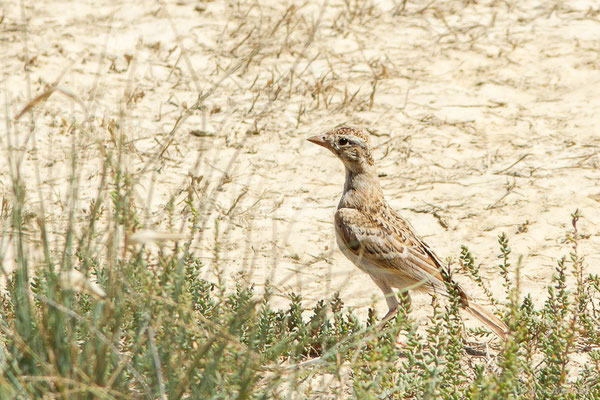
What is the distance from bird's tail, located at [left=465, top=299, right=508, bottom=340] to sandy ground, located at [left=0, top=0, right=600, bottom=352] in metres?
0.52

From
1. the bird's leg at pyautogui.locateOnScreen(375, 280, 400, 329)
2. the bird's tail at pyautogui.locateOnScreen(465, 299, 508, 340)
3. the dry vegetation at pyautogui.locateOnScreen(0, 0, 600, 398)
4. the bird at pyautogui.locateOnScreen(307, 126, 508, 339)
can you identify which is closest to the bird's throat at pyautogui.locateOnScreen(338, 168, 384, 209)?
the bird at pyautogui.locateOnScreen(307, 126, 508, 339)

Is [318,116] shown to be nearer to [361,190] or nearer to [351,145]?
[351,145]

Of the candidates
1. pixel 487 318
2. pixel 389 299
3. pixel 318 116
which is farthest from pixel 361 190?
pixel 318 116

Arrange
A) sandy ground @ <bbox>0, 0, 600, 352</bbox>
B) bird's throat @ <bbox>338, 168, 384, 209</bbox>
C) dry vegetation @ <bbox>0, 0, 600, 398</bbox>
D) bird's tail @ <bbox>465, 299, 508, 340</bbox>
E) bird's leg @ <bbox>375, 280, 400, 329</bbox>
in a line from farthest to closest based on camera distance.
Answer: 1. sandy ground @ <bbox>0, 0, 600, 352</bbox>
2. bird's throat @ <bbox>338, 168, 384, 209</bbox>
3. bird's leg @ <bbox>375, 280, 400, 329</bbox>
4. bird's tail @ <bbox>465, 299, 508, 340</bbox>
5. dry vegetation @ <bbox>0, 0, 600, 398</bbox>

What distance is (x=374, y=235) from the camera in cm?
535

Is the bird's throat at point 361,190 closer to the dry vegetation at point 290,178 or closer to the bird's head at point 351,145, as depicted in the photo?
the bird's head at point 351,145

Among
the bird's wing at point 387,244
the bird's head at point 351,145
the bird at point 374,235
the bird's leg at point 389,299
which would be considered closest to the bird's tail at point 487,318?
the bird at point 374,235

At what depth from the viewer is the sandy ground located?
5863mm

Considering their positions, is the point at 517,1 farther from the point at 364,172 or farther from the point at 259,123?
the point at 364,172

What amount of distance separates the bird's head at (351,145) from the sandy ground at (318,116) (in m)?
0.50

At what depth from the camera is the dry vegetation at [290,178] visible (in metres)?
3.48

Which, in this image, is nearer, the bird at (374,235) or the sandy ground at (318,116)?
the bird at (374,235)

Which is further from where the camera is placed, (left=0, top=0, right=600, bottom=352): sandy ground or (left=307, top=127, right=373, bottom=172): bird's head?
(left=0, top=0, right=600, bottom=352): sandy ground

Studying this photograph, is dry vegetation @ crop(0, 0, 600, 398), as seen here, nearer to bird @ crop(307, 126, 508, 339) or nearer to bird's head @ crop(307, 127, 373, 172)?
bird @ crop(307, 126, 508, 339)
